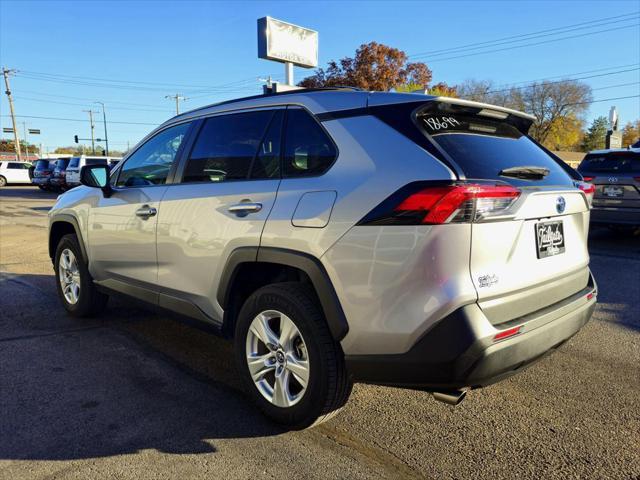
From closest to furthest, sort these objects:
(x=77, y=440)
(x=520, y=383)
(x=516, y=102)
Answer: (x=77, y=440), (x=520, y=383), (x=516, y=102)

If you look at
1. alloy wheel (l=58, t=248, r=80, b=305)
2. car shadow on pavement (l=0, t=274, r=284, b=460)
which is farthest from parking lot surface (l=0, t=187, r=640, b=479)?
alloy wheel (l=58, t=248, r=80, b=305)

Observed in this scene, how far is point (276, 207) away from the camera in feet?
9.14

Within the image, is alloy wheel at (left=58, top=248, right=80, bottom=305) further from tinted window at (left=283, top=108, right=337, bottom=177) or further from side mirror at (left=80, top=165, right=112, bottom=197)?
tinted window at (left=283, top=108, right=337, bottom=177)

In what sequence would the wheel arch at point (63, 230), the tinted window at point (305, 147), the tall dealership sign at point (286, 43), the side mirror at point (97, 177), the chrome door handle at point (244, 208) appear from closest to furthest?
the tinted window at point (305, 147) < the chrome door handle at point (244, 208) < the side mirror at point (97, 177) < the wheel arch at point (63, 230) < the tall dealership sign at point (286, 43)

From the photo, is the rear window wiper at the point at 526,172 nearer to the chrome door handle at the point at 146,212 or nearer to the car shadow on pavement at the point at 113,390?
the car shadow on pavement at the point at 113,390

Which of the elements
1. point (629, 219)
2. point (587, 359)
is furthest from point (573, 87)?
point (587, 359)

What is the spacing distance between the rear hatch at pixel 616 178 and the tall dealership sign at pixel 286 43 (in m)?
12.5

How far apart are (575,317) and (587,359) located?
1391 mm

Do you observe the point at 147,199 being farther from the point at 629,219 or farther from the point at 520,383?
the point at 629,219

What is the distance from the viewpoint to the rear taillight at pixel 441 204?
221 cm

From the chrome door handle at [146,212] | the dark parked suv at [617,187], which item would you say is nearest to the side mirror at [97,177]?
the chrome door handle at [146,212]

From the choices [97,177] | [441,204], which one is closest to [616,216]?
[441,204]

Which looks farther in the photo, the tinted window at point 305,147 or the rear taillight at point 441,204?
the tinted window at point 305,147

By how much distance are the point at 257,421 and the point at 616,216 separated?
7.71 meters
